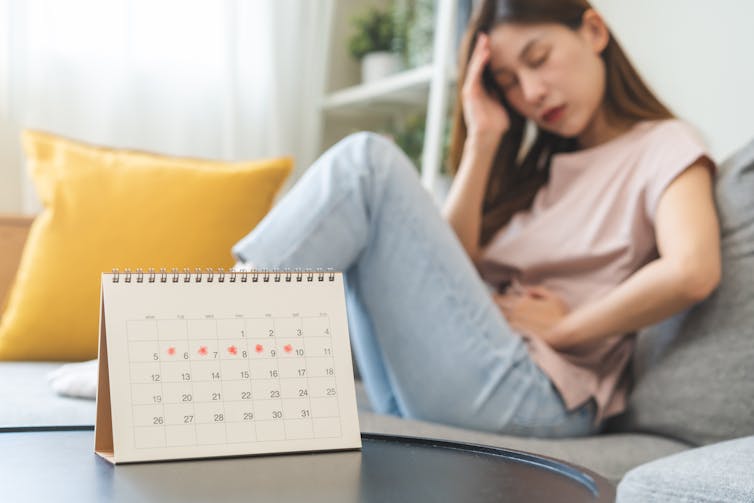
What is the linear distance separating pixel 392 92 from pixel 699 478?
1.79 meters

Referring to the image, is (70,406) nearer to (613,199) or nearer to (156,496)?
(156,496)

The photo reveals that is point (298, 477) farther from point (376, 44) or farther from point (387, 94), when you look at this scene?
point (376, 44)

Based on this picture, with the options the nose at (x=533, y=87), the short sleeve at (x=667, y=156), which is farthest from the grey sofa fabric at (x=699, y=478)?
the nose at (x=533, y=87)

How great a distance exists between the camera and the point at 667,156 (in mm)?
1342

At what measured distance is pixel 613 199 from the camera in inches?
55.7

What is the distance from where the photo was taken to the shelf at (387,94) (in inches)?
91.0

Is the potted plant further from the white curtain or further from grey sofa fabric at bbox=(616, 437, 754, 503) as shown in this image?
grey sofa fabric at bbox=(616, 437, 754, 503)

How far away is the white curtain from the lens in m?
2.28

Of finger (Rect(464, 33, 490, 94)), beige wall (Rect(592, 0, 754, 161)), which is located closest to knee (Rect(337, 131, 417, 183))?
finger (Rect(464, 33, 490, 94))

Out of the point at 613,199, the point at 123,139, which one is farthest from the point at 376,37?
the point at 613,199

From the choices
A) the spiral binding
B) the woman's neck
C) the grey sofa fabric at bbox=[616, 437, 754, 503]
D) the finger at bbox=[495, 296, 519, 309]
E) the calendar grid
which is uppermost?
the woman's neck

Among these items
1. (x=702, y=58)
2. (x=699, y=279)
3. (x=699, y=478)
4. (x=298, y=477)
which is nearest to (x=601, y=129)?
(x=702, y=58)

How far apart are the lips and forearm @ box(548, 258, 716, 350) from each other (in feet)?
1.25

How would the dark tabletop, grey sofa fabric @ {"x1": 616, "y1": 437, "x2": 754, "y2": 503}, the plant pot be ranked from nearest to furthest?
1. the dark tabletop
2. grey sofa fabric @ {"x1": 616, "y1": 437, "x2": 754, "y2": 503}
3. the plant pot
